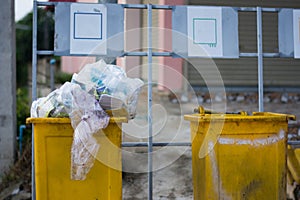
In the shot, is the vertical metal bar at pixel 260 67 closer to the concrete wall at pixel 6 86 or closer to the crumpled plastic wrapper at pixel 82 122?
the crumpled plastic wrapper at pixel 82 122

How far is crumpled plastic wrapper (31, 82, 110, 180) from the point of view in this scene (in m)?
3.12

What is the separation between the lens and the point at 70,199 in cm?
321

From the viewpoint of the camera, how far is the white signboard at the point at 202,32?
13.6ft

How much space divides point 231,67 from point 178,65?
129cm

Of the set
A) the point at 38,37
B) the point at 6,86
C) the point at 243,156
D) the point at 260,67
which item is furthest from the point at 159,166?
the point at 38,37

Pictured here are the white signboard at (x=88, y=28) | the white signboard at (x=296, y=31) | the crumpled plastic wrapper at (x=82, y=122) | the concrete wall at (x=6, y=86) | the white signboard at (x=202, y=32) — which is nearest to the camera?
the crumpled plastic wrapper at (x=82, y=122)

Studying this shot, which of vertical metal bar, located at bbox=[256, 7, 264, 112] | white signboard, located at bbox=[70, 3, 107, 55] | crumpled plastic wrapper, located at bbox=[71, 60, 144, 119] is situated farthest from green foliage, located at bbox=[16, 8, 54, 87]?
crumpled plastic wrapper, located at bbox=[71, 60, 144, 119]

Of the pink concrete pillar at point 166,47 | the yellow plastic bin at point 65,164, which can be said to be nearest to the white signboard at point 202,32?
the yellow plastic bin at point 65,164

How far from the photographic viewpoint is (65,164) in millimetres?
3205

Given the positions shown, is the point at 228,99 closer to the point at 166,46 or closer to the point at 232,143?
the point at 166,46

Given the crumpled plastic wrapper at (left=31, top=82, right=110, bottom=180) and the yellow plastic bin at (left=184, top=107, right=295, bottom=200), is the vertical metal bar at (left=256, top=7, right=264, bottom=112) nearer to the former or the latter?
the yellow plastic bin at (left=184, top=107, right=295, bottom=200)

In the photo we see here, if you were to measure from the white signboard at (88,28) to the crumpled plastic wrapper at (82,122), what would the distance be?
877 millimetres

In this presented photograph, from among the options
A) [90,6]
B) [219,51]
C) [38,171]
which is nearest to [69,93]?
[38,171]

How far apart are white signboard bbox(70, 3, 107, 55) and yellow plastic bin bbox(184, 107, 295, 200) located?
4.23 ft
